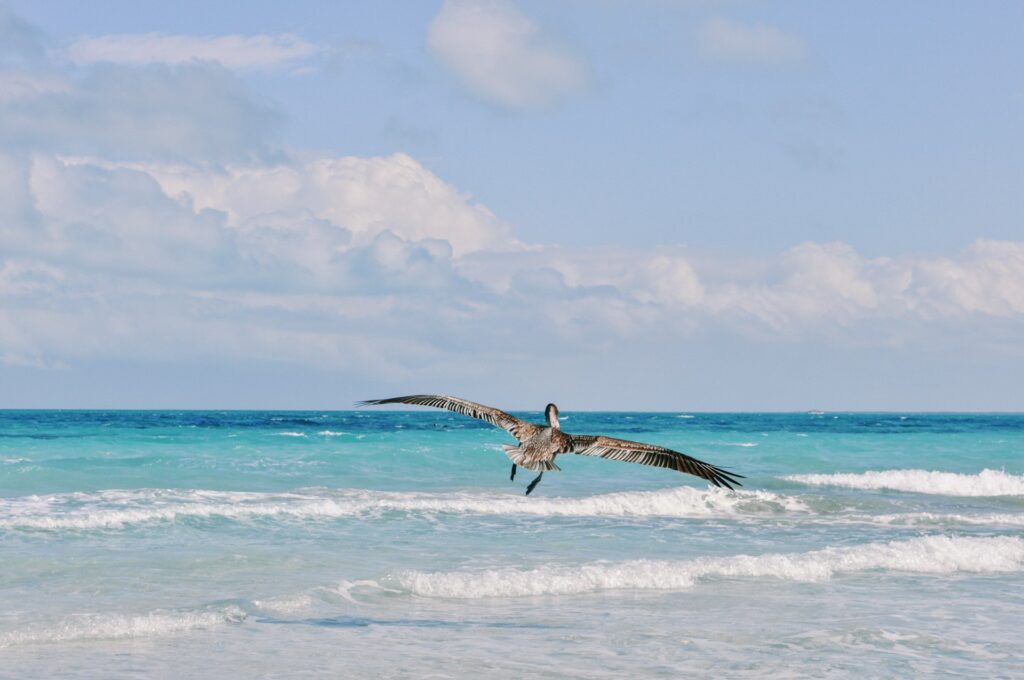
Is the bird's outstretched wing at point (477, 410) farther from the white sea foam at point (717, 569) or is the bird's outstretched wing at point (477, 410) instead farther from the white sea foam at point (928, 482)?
the white sea foam at point (928, 482)

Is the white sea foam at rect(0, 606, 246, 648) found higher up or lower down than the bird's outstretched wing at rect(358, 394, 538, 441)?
lower down

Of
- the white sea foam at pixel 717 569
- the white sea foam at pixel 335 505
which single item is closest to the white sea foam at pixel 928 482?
the white sea foam at pixel 335 505

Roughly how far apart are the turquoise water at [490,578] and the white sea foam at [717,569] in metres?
0.05

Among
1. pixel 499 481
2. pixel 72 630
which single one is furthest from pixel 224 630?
pixel 499 481

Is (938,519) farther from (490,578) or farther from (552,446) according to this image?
(552,446)

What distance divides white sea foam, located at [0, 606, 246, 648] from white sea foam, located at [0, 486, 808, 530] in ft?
24.8

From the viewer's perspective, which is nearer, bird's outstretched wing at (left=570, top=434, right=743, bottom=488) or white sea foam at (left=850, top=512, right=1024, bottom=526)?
bird's outstretched wing at (left=570, top=434, right=743, bottom=488)

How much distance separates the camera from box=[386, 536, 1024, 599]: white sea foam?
48.8 ft

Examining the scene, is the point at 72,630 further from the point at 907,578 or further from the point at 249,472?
the point at 249,472

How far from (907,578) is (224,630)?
9838 mm

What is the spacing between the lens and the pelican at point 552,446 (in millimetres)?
8898

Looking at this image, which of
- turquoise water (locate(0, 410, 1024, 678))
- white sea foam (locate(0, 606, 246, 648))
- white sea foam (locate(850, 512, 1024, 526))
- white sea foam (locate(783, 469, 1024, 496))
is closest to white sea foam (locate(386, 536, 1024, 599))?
turquoise water (locate(0, 410, 1024, 678))

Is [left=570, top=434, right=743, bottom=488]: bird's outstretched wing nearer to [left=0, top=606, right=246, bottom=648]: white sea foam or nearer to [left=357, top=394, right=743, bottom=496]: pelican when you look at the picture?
[left=357, top=394, right=743, bottom=496]: pelican

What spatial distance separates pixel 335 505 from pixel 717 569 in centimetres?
935
